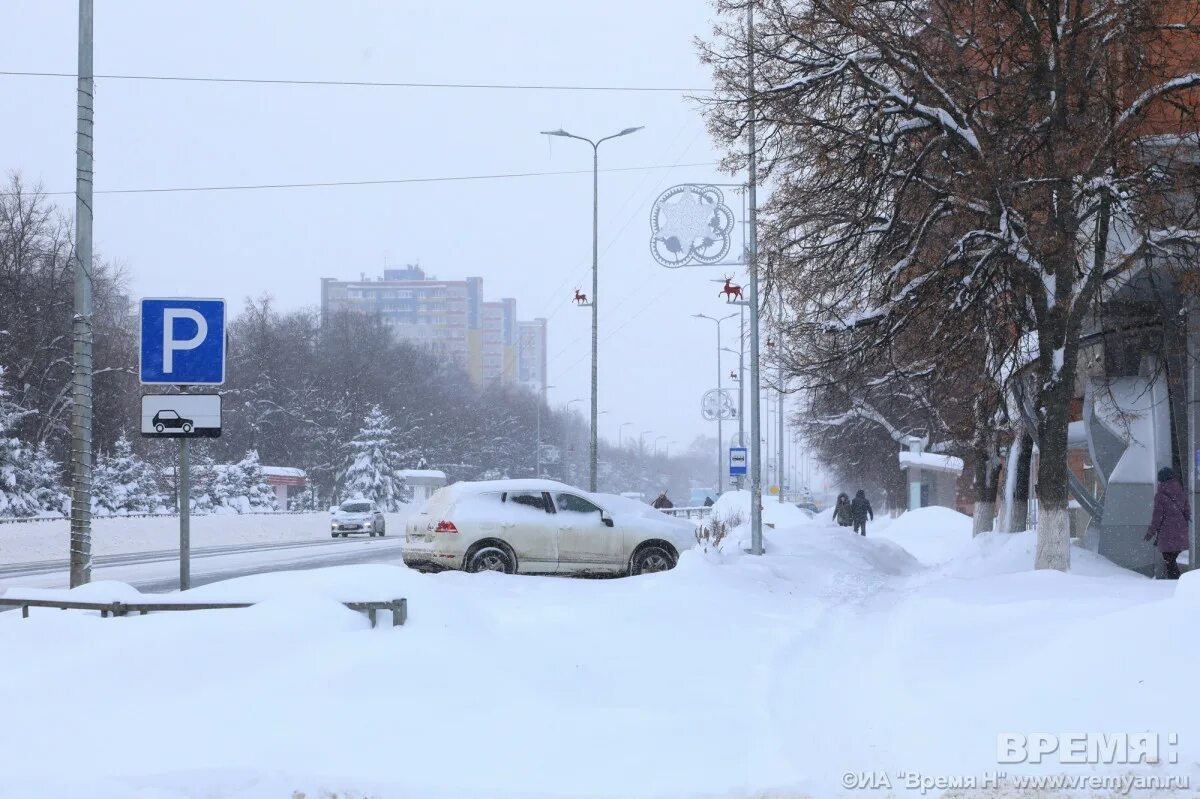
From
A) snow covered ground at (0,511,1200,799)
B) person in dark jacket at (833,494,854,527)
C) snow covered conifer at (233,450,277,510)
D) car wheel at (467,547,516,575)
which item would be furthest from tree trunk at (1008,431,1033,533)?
snow covered conifer at (233,450,277,510)

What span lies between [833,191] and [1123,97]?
3986mm

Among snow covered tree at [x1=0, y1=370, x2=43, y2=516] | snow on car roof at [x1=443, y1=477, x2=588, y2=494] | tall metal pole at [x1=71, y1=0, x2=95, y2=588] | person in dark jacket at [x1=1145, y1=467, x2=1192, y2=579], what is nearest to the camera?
tall metal pole at [x1=71, y1=0, x2=95, y2=588]

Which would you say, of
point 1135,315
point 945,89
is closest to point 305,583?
point 945,89

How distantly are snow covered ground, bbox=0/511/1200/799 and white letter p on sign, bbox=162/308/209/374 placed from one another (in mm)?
2121

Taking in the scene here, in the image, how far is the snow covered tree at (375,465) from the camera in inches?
2990

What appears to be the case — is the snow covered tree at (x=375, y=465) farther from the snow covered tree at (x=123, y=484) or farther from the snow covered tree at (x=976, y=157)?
the snow covered tree at (x=976, y=157)

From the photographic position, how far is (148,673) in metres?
7.55

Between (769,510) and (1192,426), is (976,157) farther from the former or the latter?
(769,510)

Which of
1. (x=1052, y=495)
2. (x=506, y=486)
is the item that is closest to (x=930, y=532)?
(x=1052, y=495)

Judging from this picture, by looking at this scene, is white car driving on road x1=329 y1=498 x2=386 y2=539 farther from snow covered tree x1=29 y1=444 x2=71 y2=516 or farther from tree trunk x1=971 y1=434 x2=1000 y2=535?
tree trunk x1=971 y1=434 x2=1000 y2=535

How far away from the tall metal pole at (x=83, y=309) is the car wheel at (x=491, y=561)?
6.85 m

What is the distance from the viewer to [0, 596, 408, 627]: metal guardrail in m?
8.86

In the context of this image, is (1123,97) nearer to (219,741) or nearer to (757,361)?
(757,361)

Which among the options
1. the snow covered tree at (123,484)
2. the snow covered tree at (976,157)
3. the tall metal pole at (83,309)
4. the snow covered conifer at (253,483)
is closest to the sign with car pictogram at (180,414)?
the tall metal pole at (83,309)
